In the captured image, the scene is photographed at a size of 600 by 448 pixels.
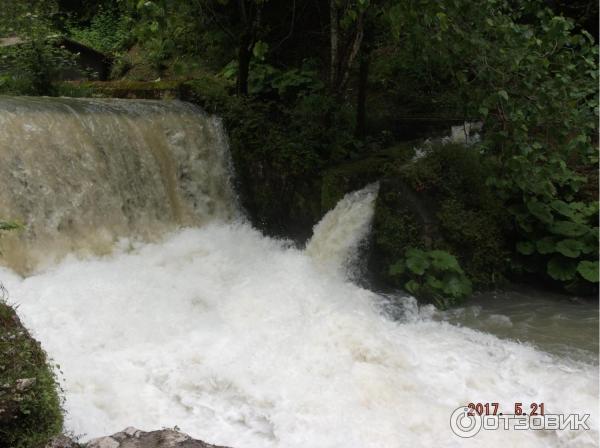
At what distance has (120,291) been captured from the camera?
5688mm

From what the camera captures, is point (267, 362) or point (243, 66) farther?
point (243, 66)

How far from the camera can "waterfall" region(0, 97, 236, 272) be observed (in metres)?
6.08

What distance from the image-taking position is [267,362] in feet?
15.5

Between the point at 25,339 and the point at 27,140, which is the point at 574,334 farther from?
the point at 27,140

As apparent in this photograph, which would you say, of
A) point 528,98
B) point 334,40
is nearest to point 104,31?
point 334,40

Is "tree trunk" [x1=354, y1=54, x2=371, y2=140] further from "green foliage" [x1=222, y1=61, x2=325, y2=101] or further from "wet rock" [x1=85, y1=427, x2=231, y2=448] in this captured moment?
"wet rock" [x1=85, y1=427, x2=231, y2=448]

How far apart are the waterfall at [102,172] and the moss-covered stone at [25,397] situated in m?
2.83

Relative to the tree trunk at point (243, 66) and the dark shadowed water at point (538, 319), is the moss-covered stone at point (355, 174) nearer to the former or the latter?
the dark shadowed water at point (538, 319)

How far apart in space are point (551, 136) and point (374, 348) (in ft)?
10.4

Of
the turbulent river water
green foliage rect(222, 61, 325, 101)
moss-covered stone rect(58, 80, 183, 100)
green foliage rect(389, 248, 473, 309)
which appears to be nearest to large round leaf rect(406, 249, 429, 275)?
green foliage rect(389, 248, 473, 309)

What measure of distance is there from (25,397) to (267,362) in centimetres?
211

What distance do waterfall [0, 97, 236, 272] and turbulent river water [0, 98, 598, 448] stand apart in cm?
2

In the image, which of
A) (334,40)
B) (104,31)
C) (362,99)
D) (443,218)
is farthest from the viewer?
(104,31)

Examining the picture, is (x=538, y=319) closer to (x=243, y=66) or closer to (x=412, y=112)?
(x=412, y=112)
